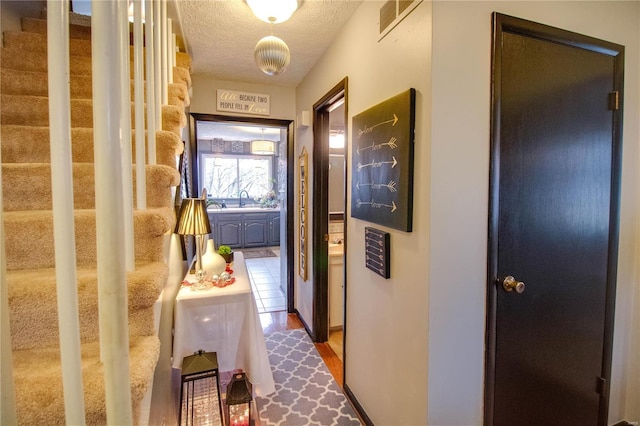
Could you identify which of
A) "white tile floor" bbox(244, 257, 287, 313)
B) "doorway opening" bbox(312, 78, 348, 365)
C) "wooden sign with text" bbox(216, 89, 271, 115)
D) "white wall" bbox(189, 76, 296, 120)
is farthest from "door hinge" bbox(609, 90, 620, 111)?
"white tile floor" bbox(244, 257, 287, 313)

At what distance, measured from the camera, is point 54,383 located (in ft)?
2.47

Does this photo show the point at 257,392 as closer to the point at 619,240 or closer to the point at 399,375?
the point at 399,375

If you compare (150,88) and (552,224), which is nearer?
(150,88)

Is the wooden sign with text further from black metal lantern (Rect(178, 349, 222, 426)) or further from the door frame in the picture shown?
black metal lantern (Rect(178, 349, 222, 426))

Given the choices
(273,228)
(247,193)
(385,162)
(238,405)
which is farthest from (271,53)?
(247,193)

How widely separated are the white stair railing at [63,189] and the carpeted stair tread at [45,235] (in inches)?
15.1

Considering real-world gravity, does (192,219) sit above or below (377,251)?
above

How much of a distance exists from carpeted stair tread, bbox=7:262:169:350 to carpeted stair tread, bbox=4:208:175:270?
0.09 meters

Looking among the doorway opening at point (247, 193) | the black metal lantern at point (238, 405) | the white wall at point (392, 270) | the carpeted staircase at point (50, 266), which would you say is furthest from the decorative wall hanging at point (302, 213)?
the carpeted staircase at point (50, 266)

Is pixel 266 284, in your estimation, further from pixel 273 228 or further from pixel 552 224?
pixel 552 224

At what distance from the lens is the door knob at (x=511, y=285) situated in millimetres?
1395

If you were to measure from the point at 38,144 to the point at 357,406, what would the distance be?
222 centimetres

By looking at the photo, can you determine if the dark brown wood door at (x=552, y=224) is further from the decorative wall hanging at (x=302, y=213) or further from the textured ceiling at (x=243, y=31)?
the decorative wall hanging at (x=302, y=213)

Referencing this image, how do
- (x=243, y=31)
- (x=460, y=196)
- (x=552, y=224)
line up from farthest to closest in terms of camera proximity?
(x=243, y=31), (x=552, y=224), (x=460, y=196)
